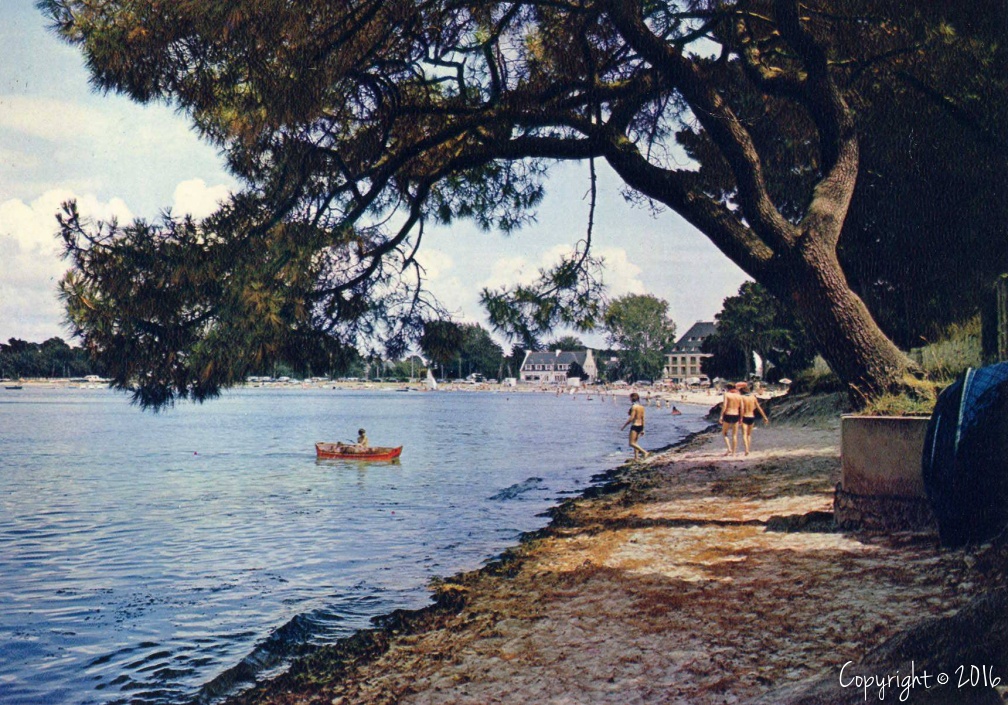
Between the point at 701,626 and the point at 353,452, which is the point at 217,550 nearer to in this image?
the point at 701,626

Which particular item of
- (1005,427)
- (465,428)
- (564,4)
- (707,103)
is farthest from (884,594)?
(465,428)

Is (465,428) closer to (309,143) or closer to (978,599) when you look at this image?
(309,143)

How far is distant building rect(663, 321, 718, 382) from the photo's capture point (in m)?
140

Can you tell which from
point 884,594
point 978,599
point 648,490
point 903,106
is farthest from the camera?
point 648,490

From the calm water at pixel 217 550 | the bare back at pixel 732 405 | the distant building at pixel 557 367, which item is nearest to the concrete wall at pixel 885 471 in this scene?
the calm water at pixel 217 550

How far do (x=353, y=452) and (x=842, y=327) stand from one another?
82.8 ft

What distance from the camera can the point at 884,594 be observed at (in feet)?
17.9

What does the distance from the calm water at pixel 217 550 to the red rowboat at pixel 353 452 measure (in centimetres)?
58

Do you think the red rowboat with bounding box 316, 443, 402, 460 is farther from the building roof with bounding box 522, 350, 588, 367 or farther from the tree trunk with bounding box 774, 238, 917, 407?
the building roof with bounding box 522, 350, 588, 367

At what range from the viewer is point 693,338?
464 feet

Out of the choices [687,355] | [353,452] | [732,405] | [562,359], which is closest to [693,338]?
[687,355]

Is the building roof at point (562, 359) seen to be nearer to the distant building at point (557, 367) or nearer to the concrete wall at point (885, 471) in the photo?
the distant building at point (557, 367)

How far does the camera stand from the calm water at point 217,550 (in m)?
8.24

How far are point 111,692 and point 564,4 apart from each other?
739 cm
